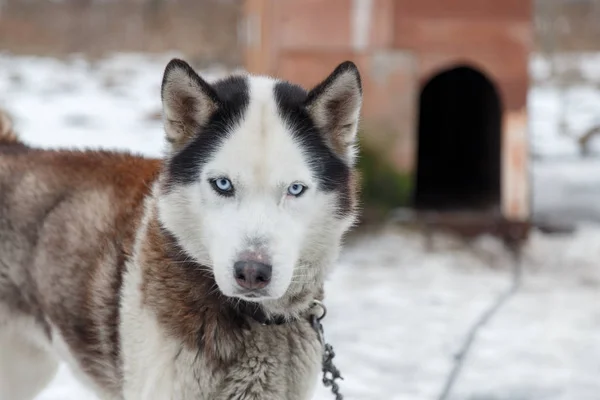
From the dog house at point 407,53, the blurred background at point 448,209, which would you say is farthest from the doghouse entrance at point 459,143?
the dog house at point 407,53

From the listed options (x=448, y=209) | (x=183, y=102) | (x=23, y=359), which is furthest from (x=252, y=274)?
(x=448, y=209)

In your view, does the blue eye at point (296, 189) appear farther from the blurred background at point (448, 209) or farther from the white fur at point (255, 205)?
the blurred background at point (448, 209)

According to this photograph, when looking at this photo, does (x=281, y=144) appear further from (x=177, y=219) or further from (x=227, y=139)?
(x=177, y=219)

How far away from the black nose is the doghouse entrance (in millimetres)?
5584

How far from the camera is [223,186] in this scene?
2.10 m

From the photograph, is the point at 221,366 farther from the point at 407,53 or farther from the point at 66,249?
the point at 407,53

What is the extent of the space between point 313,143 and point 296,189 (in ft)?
0.57

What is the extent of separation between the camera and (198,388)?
7.27ft

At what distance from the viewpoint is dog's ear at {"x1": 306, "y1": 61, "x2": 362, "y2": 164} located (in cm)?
221

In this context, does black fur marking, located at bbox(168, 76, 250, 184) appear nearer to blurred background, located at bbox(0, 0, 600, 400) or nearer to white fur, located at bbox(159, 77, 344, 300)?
white fur, located at bbox(159, 77, 344, 300)

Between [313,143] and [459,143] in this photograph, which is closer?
[313,143]

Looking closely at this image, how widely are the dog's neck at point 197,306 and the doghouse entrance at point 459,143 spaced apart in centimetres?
530

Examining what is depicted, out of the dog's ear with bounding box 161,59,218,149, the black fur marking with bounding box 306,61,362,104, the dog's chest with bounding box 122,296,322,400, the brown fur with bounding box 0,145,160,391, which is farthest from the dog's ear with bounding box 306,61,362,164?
the brown fur with bounding box 0,145,160,391

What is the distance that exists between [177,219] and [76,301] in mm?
538
